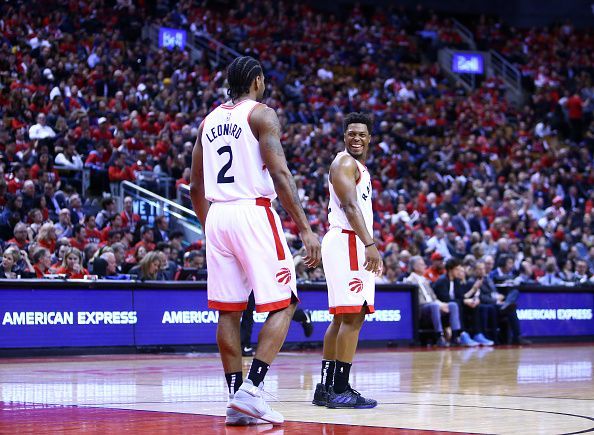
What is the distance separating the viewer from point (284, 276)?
694 cm

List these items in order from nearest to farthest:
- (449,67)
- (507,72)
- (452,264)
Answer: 1. (452,264)
2. (449,67)
3. (507,72)

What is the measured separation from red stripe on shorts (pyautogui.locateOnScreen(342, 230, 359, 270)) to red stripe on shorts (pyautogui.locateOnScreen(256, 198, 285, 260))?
1342 millimetres

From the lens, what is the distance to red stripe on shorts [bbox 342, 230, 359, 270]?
8188mm

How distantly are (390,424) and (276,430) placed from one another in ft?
2.54

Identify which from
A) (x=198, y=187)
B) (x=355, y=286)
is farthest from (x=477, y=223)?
(x=198, y=187)

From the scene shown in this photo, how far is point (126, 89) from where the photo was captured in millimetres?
23781

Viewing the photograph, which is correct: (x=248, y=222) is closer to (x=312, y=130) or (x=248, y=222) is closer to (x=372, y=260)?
(x=372, y=260)

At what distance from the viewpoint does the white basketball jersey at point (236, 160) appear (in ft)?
22.9

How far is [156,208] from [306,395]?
11768 millimetres

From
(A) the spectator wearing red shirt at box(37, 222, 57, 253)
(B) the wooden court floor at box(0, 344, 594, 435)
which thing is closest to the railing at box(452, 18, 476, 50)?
(A) the spectator wearing red shirt at box(37, 222, 57, 253)

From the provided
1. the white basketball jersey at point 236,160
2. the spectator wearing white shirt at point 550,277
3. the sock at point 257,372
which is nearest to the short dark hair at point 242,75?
the white basketball jersey at point 236,160

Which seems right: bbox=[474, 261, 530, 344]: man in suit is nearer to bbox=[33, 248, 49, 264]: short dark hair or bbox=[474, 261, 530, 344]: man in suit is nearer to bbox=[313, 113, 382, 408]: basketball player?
bbox=[33, 248, 49, 264]: short dark hair

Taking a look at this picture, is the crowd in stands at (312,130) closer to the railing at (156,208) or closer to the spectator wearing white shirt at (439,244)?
the spectator wearing white shirt at (439,244)

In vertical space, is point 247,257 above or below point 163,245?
below
